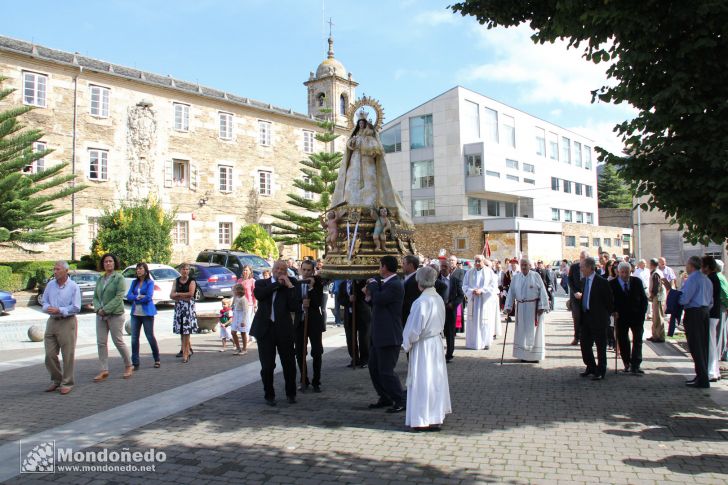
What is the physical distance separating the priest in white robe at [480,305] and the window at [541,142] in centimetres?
4416

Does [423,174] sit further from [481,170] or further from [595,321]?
[595,321]

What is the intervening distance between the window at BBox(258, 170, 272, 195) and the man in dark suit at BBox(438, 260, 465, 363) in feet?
98.2

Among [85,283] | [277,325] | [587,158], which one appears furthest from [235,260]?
[587,158]

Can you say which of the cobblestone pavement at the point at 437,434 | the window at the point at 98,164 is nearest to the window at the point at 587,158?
the window at the point at 98,164

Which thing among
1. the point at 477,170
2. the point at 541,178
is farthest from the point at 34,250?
the point at 541,178

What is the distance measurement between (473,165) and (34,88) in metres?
31.4

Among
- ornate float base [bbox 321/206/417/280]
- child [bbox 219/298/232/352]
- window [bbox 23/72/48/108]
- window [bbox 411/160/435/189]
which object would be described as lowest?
child [bbox 219/298/232/352]

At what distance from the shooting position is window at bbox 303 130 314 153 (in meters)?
41.9

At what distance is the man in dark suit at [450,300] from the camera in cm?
1028

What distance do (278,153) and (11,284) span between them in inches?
827

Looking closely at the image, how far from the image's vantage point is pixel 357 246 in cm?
885

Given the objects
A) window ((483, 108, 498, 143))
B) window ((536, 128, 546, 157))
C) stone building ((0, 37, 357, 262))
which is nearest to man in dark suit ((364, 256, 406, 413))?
stone building ((0, 37, 357, 262))

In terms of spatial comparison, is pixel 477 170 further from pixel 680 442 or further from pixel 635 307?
pixel 680 442

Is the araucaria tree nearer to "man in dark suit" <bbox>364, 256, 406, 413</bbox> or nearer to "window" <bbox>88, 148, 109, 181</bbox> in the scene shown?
"man in dark suit" <bbox>364, 256, 406, 413</bbox>
